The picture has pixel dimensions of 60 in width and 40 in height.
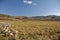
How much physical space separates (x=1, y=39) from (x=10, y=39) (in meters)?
0.66

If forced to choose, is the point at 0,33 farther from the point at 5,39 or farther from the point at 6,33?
the point at 5,39

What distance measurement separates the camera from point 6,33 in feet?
40.7

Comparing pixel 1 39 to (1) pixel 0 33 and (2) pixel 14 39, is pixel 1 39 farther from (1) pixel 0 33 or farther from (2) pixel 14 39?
(1) pixel 0 33

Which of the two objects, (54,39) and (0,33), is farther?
(0,33)

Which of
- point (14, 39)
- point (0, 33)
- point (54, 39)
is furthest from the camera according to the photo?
point (0, 33)

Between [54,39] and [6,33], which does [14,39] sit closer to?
[6,33]

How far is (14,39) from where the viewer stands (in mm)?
10477

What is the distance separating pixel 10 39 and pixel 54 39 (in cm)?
325

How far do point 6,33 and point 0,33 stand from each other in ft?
3.69

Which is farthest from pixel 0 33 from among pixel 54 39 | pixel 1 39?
pixel 54 39

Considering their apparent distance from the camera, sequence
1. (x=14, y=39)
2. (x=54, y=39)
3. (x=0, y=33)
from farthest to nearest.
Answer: (x=0, y=33)
(x=54, y=39)
(x=14, y=39)

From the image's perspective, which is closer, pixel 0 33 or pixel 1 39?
pixel 1 39

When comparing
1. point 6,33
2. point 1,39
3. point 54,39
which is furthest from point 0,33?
point 54,39


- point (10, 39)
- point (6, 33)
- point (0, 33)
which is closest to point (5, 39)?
point (10, 39)
